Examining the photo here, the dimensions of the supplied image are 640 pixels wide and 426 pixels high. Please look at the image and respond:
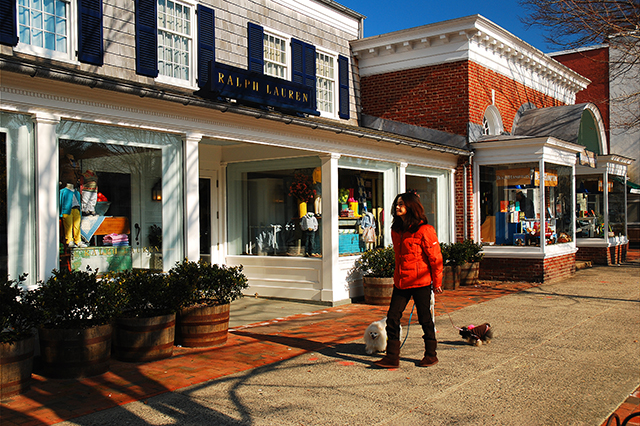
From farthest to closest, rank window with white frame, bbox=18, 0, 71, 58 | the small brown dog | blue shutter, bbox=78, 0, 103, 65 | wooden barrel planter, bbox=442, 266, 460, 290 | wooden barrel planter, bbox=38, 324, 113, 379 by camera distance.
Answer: wooden barrel planter, bbox=442, 266, 460, 290
blue shutter, bbox=78, 0, 103, 65
window with white frame, bbox=18, 0, 71, 58
the small brown dog
wooden barrel planter, bbox=38, 324, 113, 379

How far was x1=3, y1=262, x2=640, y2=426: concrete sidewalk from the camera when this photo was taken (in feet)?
15.6

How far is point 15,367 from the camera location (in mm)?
5148

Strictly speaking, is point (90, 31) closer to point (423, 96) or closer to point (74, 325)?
point (74, 325)

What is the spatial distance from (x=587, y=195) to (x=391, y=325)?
589 inches

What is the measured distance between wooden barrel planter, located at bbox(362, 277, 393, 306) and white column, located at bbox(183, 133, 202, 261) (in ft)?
12.6

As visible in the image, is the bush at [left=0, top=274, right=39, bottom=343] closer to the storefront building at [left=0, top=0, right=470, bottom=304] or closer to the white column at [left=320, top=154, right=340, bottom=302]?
the storefront building at [left=0, top=0, right=470, bottom=304]

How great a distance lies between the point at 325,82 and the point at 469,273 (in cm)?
615

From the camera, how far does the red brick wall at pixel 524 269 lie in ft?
44.3

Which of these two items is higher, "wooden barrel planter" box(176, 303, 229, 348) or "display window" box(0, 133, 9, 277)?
"display window" box(0, 133, 9, 277)

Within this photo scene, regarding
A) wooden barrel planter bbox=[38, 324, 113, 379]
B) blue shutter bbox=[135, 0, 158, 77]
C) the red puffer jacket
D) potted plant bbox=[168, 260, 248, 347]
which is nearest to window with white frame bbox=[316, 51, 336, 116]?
blue shutter bbox=[135, 0, 158, 77]

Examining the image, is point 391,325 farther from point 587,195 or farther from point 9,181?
point 587,195

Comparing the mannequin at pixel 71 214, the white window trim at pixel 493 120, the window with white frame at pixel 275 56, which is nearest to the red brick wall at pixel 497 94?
the white window trim at pixel 493 120

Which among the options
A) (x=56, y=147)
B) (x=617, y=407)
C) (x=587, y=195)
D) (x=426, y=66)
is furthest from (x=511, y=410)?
(x=587, y=195)

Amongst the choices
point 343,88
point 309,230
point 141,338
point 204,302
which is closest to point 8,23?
point 204,302
